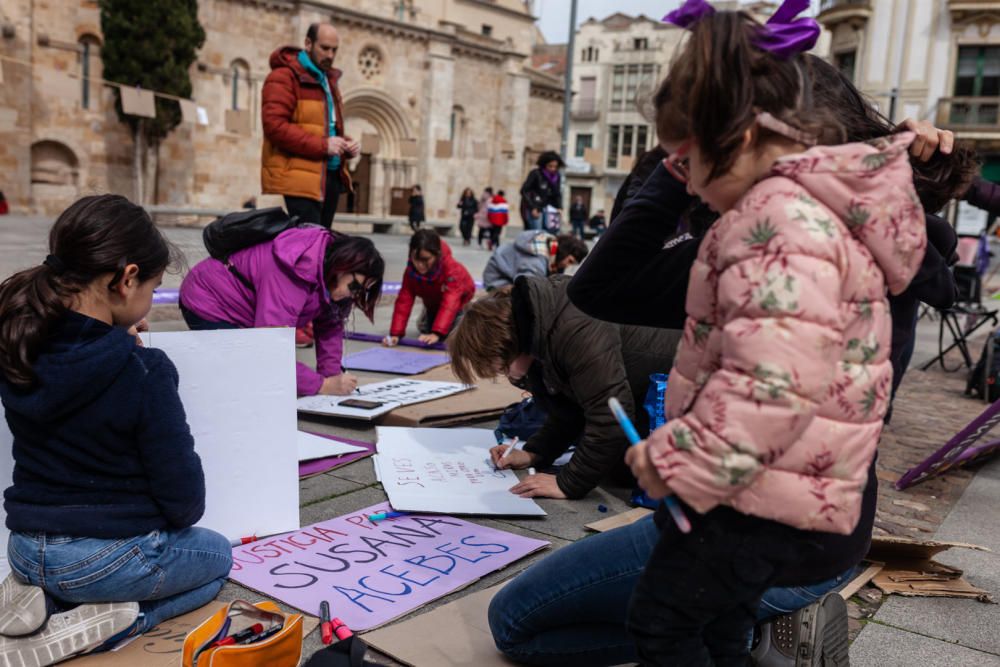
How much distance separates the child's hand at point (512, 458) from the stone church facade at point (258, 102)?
32.6ft

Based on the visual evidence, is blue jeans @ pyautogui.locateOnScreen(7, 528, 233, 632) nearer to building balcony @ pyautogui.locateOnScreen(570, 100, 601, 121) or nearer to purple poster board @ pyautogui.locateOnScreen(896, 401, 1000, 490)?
purple poster board @ pyautogui.locateOnScreen(896, 401, 1000, 490)

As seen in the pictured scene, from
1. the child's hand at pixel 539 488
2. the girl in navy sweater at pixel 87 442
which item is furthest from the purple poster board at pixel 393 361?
the girl in navy sweater at pixel 87 442

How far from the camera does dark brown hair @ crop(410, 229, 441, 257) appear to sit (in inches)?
238

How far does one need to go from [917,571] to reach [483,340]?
5.09 feet

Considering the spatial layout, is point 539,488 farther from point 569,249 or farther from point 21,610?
point 569,249

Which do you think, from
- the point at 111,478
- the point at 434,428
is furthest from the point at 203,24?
the point at 111,478

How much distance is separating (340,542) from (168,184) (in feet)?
67.0

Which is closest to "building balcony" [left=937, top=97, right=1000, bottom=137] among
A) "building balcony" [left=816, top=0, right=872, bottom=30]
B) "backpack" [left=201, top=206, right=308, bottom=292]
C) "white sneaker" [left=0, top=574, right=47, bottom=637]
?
"building balcony" [left=816, top=0, right=872, bottom=30]

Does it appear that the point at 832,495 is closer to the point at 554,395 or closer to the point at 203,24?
the point at 554,395

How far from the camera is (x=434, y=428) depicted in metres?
3.91

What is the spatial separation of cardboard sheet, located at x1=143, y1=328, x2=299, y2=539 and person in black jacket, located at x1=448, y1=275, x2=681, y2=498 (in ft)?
1.97

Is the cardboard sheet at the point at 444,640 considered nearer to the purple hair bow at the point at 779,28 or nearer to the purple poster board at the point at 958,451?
the purple hair bow at the point at 779,28

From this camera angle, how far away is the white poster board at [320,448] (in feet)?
11.3

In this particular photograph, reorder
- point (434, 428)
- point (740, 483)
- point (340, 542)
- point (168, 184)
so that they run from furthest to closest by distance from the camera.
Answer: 1. point (168, 184)
2. point (434, 428)
3. point (340, 542)
4. point (740, 483)
